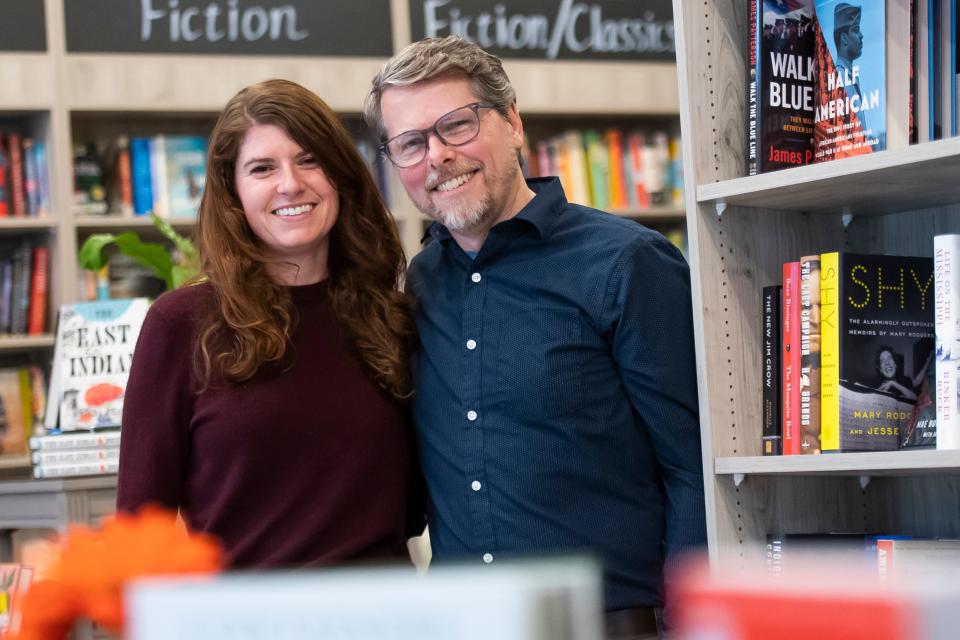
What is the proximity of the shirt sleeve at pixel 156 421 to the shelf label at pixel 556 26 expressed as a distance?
277 centimetres

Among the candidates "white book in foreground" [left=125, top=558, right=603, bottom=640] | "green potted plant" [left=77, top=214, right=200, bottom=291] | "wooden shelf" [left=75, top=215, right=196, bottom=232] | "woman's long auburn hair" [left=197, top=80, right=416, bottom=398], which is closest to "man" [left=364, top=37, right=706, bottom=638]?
"woman's long auburn hair" [left=197, top=80, right=416, bottom=398]

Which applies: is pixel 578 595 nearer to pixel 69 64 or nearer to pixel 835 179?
pixel 835 179

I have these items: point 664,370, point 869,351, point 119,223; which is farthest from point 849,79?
point 119,223

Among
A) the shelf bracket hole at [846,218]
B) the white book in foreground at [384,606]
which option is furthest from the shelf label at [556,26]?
the white book in foreground at [384,606]

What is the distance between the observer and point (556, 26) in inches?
182

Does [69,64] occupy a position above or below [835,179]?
above

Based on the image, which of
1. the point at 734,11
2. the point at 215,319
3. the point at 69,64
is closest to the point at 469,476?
the point at 215,319

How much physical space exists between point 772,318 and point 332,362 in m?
0.70

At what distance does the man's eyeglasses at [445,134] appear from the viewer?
192 cm

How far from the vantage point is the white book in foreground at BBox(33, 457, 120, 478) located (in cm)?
265

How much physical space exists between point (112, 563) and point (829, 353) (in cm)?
116

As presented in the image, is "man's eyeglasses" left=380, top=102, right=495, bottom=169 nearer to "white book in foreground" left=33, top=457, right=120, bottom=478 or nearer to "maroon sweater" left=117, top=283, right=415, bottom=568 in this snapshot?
"maroon sweater" left=117, top=283, right=415, bottom=568

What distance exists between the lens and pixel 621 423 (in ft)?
5.97

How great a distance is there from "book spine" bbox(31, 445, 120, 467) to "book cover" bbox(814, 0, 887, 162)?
1703 millimetres
